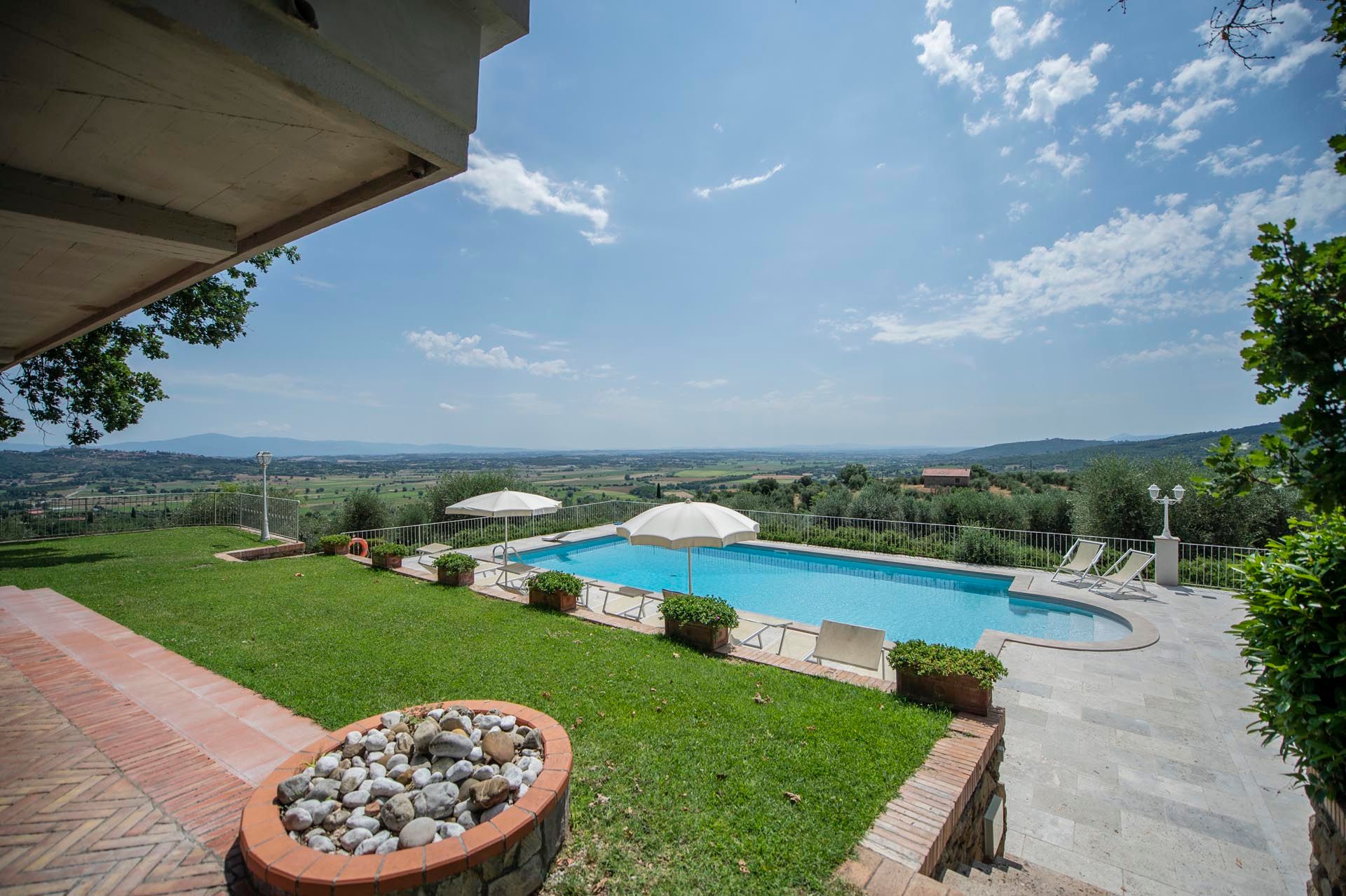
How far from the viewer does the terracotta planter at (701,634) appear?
21.8 ft

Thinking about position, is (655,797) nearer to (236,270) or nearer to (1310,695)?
(1310,695)

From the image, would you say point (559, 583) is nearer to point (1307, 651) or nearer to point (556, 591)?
point (556, 591)

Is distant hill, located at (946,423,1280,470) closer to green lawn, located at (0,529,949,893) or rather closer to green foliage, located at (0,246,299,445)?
green lawn, located at (0,529,949,893)

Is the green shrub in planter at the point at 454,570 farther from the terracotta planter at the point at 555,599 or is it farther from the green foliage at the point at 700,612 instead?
the green foliage at the point at 700,612

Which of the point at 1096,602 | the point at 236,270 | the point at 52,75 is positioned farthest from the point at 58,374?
→ the point at 1096,602

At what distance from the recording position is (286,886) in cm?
214

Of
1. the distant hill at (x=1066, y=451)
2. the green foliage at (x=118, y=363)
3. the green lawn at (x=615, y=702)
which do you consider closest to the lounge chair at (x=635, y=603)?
the green lawn at (x=615, y=702)

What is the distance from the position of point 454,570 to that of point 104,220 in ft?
27.0

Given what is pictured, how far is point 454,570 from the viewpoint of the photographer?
31.5 ft

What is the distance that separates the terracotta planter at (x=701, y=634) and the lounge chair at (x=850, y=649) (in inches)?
43.4

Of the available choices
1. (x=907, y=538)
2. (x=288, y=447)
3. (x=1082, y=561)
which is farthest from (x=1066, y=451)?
(x=288, y=447)

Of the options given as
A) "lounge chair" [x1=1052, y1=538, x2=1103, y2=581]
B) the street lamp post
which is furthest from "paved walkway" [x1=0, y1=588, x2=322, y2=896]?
the street lamp post

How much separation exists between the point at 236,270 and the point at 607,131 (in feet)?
34.3

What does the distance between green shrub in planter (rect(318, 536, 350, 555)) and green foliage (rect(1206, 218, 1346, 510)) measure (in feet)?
47.9
